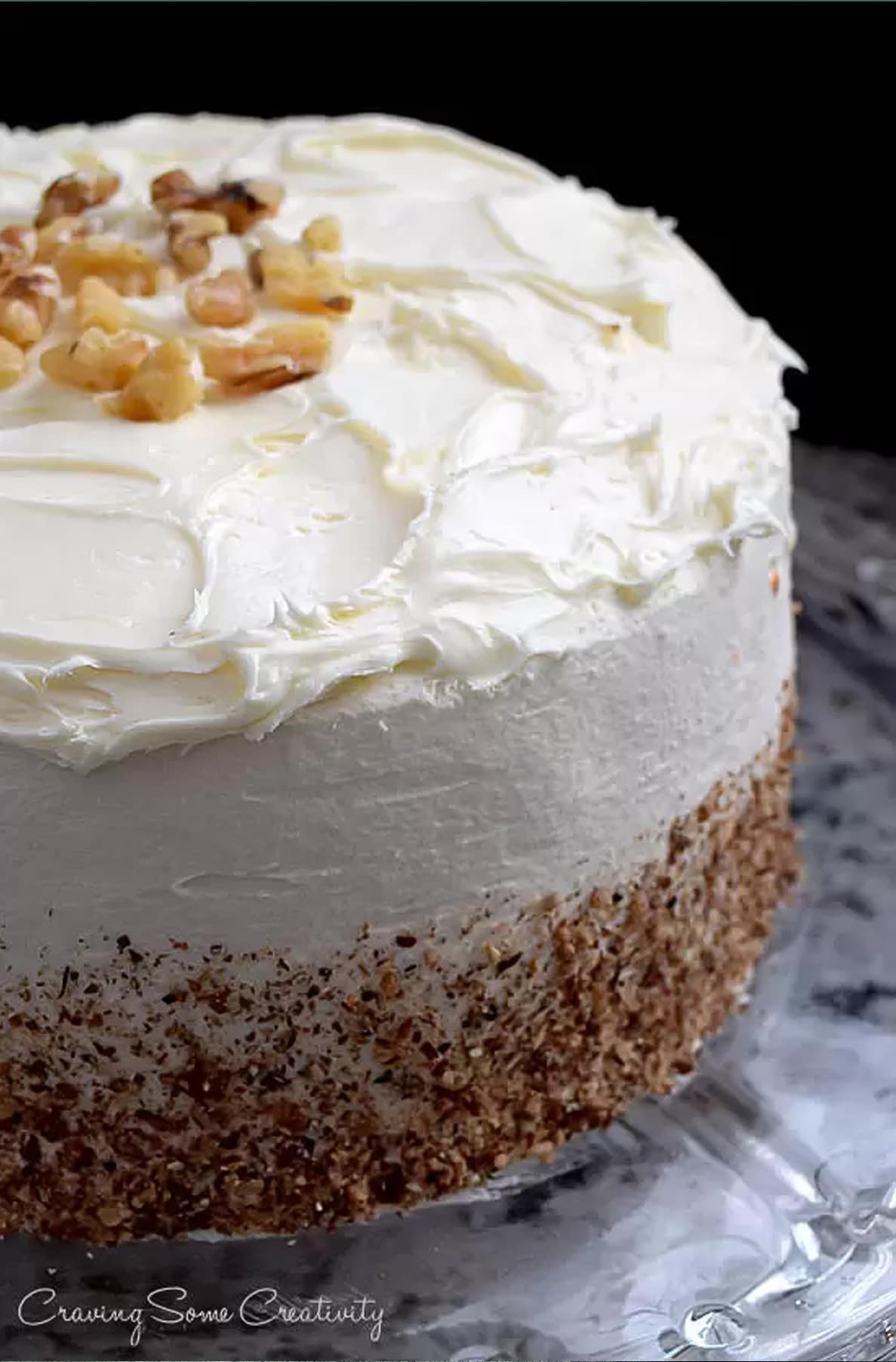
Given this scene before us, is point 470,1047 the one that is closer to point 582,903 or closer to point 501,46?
point 582,903

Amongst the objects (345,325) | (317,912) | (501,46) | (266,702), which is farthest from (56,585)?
(501,46)

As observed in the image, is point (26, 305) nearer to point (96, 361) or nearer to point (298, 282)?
point (96, 361)

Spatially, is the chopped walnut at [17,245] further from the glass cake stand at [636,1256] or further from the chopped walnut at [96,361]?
the glass cake stand at [636,1256]

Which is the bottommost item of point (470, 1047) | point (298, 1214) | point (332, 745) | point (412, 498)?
point (298, 1214)

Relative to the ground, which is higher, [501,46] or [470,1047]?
[501,46]

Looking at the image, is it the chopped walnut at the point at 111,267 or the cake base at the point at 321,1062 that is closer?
the cake base at the point at 321,1062

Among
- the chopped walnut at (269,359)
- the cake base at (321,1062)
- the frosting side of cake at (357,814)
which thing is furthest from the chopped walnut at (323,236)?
the cake base at (321,1062)
